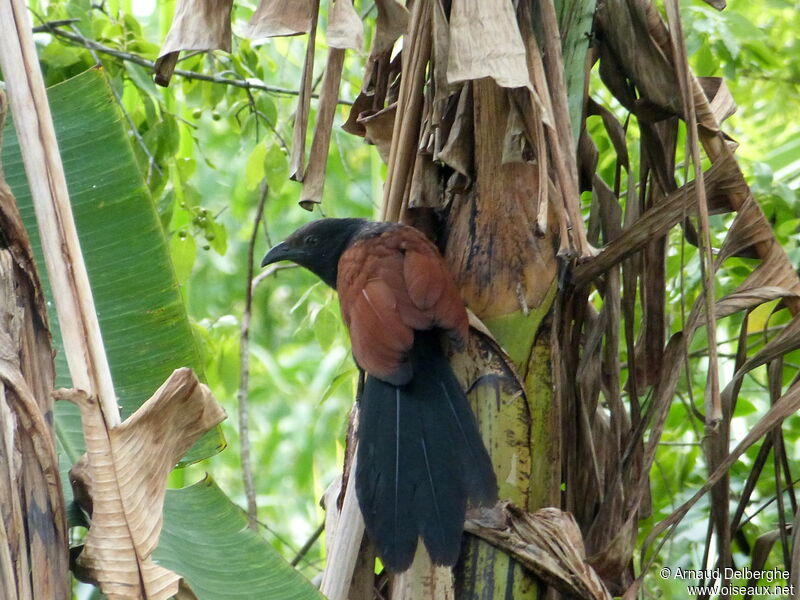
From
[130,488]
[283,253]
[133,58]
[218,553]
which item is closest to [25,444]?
[130,488]

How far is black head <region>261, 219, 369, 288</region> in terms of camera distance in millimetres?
2574

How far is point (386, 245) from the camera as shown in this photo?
6.18 ft

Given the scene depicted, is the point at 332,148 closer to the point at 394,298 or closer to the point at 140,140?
the point at 140,140

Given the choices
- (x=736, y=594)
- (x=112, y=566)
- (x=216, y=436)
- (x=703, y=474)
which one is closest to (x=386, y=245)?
(x=216, y=436)

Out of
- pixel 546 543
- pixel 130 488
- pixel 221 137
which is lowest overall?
pixel 221 137

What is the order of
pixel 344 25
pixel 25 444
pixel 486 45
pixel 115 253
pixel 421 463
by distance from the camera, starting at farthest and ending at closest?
1. pixel 115 253
2. pixel 421 463
3. pixel 344 25
4. pixel 486 45
5. pixel 25 444

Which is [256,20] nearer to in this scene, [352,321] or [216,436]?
[352,321]

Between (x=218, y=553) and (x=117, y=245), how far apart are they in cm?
74

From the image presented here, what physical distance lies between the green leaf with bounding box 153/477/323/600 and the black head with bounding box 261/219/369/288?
1090 mm

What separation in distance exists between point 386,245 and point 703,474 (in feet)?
4.53

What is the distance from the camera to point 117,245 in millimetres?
1892

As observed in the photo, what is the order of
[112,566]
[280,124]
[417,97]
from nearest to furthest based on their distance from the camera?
1. [112,566]
2. [417,97]
3. [280,124]

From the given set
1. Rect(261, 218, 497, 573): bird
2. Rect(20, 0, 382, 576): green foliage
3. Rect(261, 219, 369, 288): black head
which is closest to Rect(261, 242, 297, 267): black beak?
Rect(261, 219, 369, 288): black head

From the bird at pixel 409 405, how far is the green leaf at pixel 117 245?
36cm
